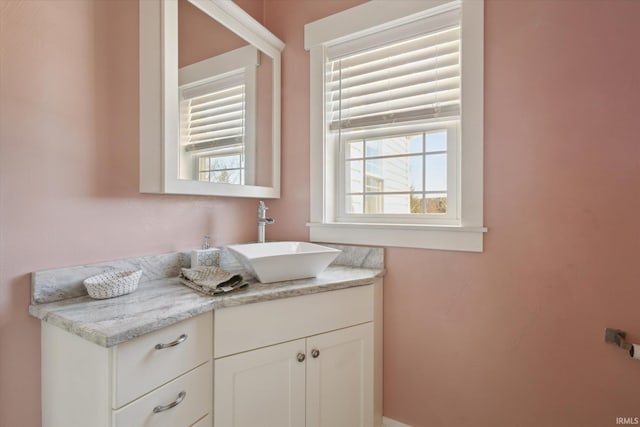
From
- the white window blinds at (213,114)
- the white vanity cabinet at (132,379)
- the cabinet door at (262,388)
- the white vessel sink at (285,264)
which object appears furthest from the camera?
the white window blinds at (213,114)

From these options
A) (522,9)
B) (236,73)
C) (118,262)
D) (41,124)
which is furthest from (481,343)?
(41,124)

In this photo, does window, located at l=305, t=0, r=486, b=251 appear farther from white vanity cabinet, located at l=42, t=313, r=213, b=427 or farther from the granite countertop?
white vanity cabinet, located at l=42, t=313, r=213, b=427

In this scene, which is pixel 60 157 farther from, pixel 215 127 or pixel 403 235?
pixel 403 235

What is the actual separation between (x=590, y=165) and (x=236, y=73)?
161 cm

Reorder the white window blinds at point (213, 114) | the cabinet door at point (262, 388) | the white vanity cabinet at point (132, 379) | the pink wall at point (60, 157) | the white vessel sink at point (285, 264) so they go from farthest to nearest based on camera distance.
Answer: the white window blinds at point (213, 114), the white vessel sink at point (285, 264), the cabinet door at point (262, 388), the pink wall at point (60, 157), the white vanity cabinet at point (132, 379)

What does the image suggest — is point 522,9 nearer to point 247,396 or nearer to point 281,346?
point 281,346

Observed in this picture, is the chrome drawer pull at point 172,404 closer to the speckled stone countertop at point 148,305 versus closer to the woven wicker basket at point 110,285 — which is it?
the speckled stone countertop at point 148,305

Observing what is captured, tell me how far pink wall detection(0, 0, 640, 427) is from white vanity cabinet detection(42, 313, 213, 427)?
14cm

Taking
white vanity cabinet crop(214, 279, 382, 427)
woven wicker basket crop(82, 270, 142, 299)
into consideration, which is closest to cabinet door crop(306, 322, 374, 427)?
white vanity cabinet crop(214, 279, 382, 427)

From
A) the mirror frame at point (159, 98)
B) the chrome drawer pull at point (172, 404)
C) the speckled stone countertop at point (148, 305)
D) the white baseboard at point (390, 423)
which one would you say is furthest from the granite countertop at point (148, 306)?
the white baseboard at point (390, 423)

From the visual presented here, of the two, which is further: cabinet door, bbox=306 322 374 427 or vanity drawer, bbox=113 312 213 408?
cabinet door, bbox=306 322 374 427

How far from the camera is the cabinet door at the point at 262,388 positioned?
41.2 inches

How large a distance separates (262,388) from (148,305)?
51 centimetres

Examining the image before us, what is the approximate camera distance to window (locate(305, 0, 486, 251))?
133 centimetres
